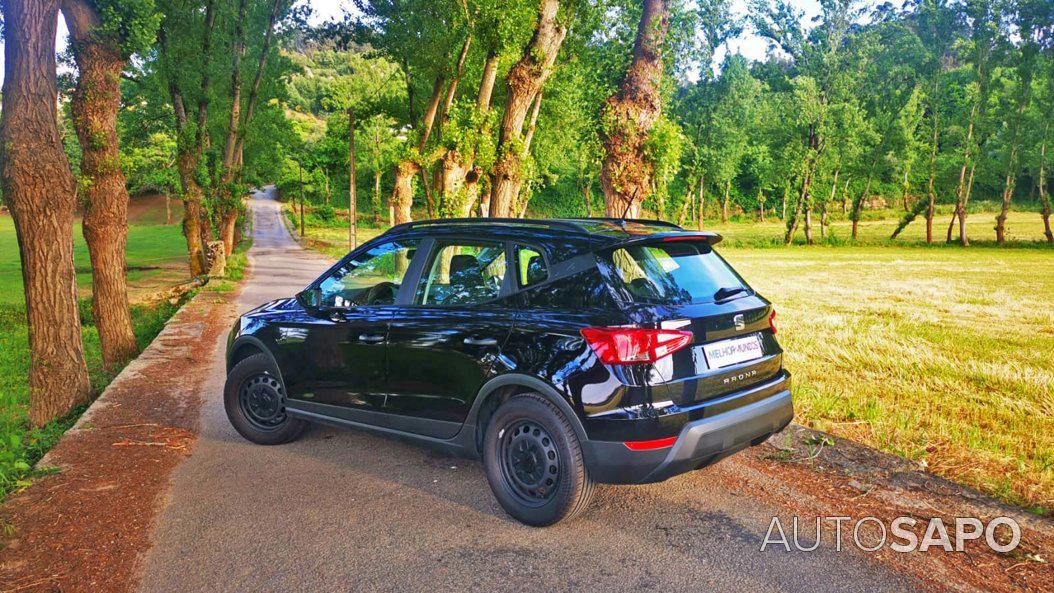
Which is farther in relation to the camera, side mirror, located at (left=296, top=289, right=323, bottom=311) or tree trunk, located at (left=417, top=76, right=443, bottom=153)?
tree trunk, located at (left=417, top=76, right=443, bottom=153)

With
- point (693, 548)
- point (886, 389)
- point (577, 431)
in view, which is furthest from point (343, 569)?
point (886, 389)

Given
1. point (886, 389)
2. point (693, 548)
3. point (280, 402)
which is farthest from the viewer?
point (886, 389)

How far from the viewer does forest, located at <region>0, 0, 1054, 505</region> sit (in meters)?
7.42

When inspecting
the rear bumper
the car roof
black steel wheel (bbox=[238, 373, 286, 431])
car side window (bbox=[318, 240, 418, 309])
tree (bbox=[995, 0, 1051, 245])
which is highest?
tree (bbox=[995, 0, 1051, 245])

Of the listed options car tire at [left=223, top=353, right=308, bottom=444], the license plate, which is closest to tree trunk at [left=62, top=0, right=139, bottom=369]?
car tire at [left=223, top=353, right=308, bottom=444]

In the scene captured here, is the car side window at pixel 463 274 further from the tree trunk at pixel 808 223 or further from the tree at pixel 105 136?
the tree trunk at pixel 808 223

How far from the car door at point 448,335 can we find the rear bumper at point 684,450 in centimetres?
83

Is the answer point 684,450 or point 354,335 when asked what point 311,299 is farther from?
point 684,450

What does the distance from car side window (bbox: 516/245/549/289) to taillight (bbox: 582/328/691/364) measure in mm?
592

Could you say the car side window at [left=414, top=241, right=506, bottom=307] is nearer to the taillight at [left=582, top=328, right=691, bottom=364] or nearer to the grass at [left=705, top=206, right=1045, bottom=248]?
the taillight at [left=582, top=328, right=691, bottom=364]

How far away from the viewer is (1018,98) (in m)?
41.6

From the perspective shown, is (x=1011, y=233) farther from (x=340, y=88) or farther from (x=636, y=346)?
(x=636, y=346)

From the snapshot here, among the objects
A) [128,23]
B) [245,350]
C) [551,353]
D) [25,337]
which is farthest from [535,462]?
[25,337]

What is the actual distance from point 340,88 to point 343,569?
34.7 m
